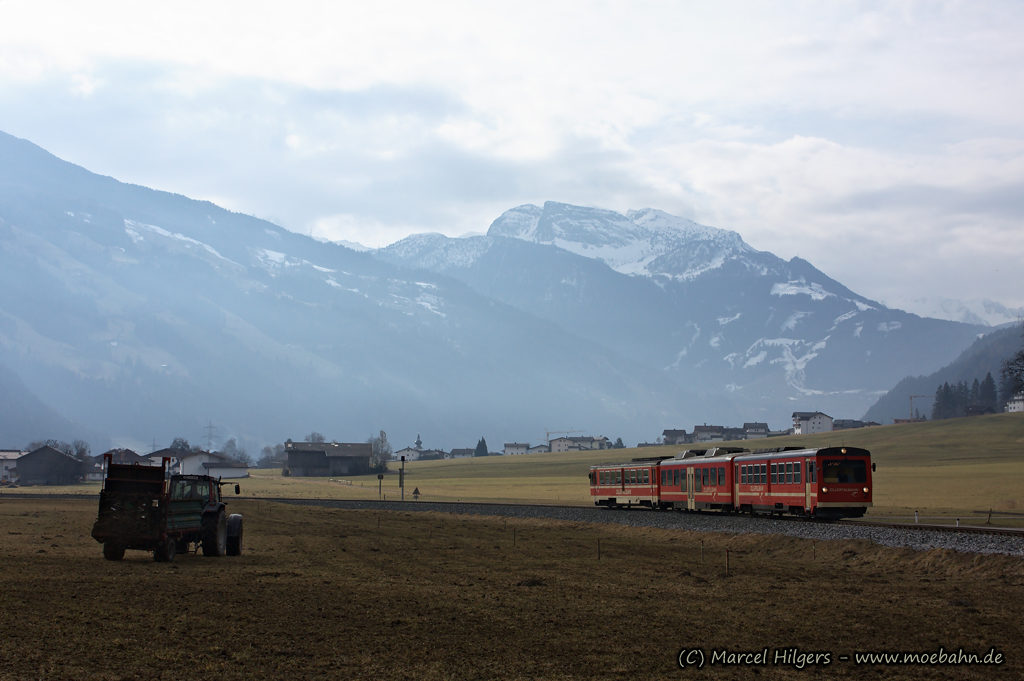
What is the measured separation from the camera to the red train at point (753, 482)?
143 feet

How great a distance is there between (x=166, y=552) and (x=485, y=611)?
1181 centimetres

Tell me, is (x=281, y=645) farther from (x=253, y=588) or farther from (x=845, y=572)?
(x=845, y=572)

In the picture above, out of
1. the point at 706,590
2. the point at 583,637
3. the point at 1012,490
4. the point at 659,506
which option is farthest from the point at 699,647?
the point at 1012,490

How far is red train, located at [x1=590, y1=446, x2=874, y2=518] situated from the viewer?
4350cm

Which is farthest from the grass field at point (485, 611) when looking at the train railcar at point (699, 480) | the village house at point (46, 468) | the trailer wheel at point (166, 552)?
the village house at point (46, 468)

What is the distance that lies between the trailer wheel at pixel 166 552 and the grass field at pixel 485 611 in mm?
537

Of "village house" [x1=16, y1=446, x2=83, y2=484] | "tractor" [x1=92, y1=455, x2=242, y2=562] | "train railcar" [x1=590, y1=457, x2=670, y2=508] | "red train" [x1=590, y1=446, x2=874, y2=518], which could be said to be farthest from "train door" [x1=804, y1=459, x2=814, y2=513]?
"village house" [x1=16, y1=446, x2=83, y2=484]

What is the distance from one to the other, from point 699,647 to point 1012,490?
6586 centimetres

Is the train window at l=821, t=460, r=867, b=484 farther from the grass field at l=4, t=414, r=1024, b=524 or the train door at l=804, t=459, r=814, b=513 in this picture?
the grass field at l=4, t=414, r=1024, b=524

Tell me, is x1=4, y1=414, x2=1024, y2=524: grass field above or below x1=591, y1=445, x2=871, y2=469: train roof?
below

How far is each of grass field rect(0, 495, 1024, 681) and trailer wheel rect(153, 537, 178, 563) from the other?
0.54 m

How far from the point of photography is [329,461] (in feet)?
608

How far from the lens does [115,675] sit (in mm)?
14438

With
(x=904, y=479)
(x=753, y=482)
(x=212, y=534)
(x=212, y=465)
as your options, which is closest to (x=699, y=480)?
(x=753, y=482)
